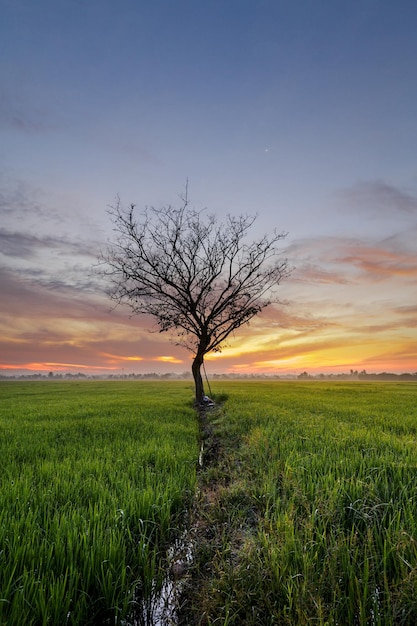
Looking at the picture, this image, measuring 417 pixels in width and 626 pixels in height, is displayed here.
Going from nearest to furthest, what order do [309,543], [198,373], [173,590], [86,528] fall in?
[173,590]
[309,543]
[86,528]
[198,373]

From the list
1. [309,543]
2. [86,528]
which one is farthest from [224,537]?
[86,528]

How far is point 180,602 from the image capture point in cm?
293

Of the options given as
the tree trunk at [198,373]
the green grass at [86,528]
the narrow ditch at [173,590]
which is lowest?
the narrow ditch at [173,590]

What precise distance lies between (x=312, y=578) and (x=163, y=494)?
7.93ft

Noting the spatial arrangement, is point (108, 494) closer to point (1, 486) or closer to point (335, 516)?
point (1, 486)

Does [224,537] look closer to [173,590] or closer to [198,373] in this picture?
[173,590]

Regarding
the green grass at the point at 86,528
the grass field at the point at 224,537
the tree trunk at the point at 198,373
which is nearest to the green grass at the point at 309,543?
the grass field at the point at 224,537

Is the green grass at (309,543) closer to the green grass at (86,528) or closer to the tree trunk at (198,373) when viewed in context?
the green grass at (86,528)

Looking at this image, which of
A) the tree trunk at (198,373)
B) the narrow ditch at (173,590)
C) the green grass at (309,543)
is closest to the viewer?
the green grass at (309,543)

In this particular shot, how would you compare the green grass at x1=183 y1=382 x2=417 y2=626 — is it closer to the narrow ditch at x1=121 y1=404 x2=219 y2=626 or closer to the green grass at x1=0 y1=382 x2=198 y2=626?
the narrow ditch at x1=121 y1=404 x2=219 y2=626

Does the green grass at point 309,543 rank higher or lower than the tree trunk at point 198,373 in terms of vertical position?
lower

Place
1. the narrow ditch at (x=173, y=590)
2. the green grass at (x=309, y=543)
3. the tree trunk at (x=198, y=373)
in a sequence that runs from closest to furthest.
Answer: the green grass at (x=309, y=543)
the narrow ditch at (x=173, y=590)
the tree trunk at (x=198, y=373)

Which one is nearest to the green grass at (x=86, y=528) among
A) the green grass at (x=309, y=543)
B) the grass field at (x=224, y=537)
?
the grass field at (x=224, y=537)

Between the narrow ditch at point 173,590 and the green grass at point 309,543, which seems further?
the narrow ditch at point 173,590
